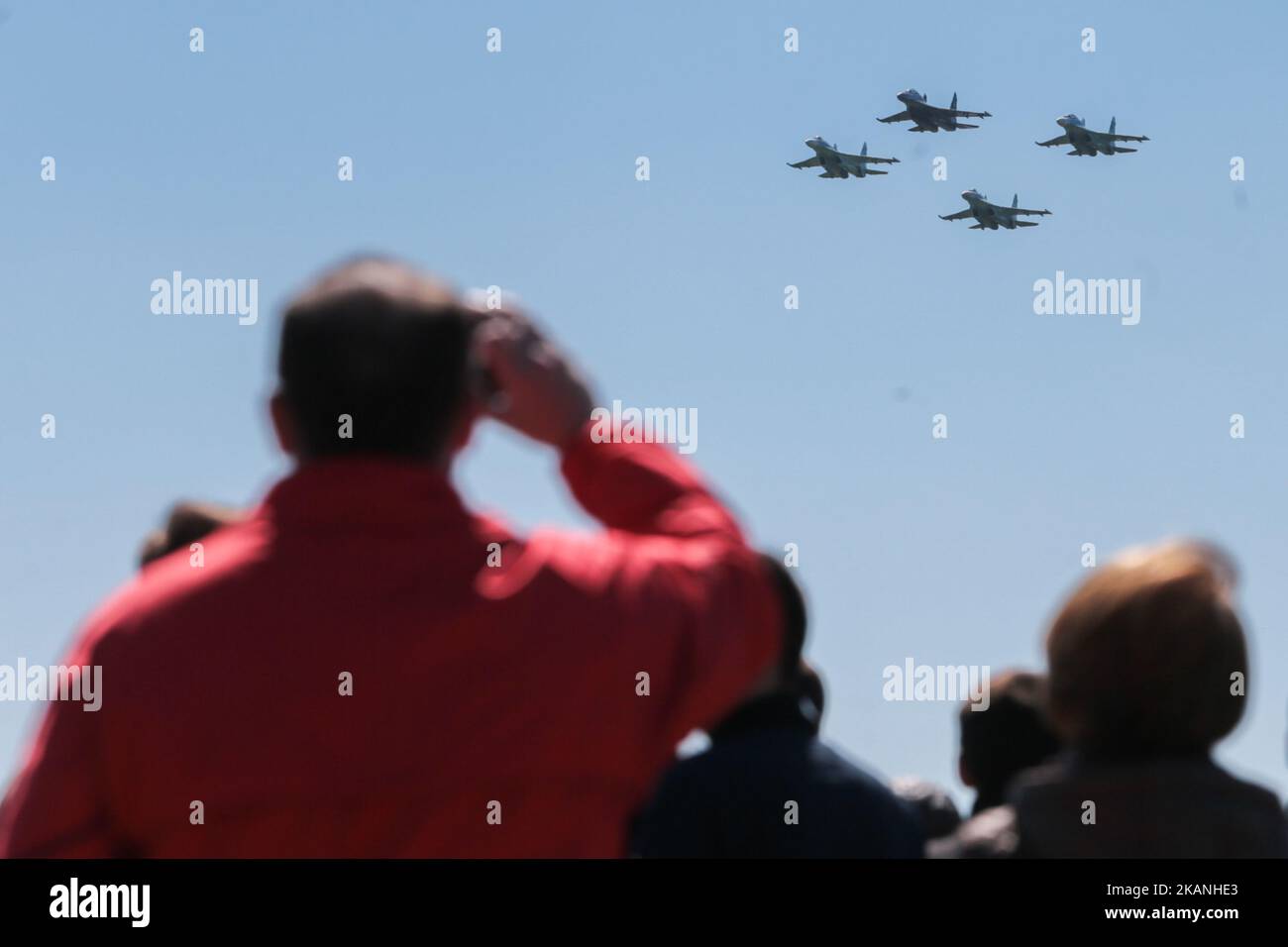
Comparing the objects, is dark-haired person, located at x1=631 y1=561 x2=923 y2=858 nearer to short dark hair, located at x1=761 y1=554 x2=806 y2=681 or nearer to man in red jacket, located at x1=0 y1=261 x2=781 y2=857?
short dark hair, located at x1=761 y1=554 x2=806 y2=681

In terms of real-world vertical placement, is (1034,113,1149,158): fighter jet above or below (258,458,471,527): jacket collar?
above

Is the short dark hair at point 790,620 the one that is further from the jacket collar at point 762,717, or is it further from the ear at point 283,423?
the ear at point 283,423

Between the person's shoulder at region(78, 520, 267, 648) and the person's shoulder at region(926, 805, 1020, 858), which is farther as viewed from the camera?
the person's shoulder at region(926, 805, 1020, 858)

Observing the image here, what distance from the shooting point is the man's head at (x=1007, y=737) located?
557cm

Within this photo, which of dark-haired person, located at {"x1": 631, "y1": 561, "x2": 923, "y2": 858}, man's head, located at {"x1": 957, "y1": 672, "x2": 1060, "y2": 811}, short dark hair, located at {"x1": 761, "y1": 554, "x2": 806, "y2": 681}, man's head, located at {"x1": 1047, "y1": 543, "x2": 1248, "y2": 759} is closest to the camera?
man's head, located at {"x1": 1047, "y1": 543, "x2": 1248, "y2": 759}

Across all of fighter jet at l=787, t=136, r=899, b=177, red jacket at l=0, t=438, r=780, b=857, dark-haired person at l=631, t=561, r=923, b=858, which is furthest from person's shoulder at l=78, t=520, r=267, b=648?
fighter jet at l=787, t=136, r=899, b=177

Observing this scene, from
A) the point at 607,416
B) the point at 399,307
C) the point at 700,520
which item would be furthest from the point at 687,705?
the point at 399,307

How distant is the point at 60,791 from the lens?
252cm

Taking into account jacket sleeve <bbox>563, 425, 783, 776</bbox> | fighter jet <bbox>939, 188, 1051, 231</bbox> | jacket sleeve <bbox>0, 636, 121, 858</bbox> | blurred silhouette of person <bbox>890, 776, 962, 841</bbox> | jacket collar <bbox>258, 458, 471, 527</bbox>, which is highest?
fighter jet <bbox>939, 188, 1051, 231</bbox>

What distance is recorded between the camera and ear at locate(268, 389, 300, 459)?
9.02 ft

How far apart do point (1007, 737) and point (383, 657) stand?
136 inches

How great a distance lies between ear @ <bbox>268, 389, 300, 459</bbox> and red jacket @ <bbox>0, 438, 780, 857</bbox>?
2.6 inches
